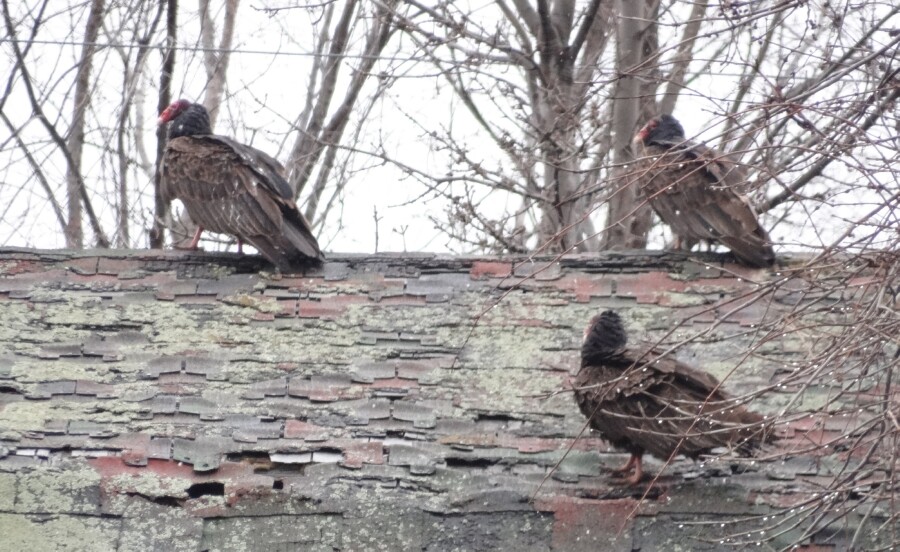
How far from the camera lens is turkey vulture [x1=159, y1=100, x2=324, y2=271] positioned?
6.02 metres

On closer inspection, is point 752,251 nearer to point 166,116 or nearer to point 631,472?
point 631,472

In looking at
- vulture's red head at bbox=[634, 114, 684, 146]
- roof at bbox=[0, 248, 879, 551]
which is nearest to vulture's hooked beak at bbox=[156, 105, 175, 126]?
roof at bbox=[0, 248, 879, 551]

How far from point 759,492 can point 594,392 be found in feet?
2.09

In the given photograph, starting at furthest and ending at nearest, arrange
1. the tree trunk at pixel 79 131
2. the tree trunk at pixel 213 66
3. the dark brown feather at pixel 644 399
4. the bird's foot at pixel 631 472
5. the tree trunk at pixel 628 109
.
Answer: the tree trunk at pixel 213 66 < the tree trunk at pixel 79 131 < the tree trunk at pixel 628 109 < the bird's foot at pixel 631 472 < the dark brown feather at pixel 644 399

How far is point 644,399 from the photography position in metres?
4.64

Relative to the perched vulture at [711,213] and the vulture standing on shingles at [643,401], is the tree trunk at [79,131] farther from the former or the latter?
the vulture standing on shingles at [643,401]

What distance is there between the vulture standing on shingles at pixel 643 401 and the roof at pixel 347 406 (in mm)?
104

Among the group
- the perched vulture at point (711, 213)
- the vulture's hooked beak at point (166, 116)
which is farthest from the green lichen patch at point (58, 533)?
the vulture's hooked beak at point (166, 116)

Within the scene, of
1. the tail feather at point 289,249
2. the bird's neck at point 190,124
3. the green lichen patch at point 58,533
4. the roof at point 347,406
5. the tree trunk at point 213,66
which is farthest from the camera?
the tree trunk at point 213,66

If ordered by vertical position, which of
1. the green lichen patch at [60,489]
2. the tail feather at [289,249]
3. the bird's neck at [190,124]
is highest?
the bird's neck at [190,124]

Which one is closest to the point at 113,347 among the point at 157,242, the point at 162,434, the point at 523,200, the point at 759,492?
the point at 162,434

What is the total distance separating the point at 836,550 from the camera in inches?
164

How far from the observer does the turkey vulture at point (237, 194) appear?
6.02 metres

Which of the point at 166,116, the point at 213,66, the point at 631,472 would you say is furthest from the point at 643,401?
the point at 213,66
